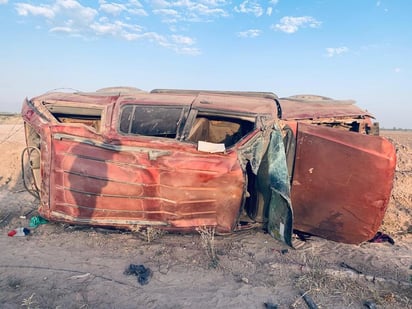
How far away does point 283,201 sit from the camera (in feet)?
13.7

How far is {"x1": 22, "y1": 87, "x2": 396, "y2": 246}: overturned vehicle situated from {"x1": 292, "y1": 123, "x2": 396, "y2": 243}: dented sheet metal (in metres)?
0.01

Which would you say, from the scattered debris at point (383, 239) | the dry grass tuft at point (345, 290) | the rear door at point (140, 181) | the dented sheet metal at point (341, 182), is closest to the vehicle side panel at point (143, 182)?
the rear door at point (140, 181)

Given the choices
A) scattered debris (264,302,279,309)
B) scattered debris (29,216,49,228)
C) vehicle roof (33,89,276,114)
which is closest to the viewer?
scattered debris (264,302,279,309)

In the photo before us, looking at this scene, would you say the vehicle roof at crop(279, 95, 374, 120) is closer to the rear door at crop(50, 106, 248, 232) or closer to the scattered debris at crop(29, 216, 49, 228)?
the rear door at crop(50, 106, 248, 232)

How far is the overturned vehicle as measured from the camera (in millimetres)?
4172

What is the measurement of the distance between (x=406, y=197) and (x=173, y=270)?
4219 mm

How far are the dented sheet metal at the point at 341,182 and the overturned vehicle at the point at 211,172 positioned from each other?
1 centimetres

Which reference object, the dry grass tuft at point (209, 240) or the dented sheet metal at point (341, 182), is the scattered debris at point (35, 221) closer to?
the dry grass tuft at point (209, 240)

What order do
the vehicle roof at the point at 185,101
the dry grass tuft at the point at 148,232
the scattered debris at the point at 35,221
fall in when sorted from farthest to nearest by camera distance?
the scattered debris at the point at 35,221, the vehicle roof at the point at 185,101, the dry grass tuft at the point at 148,232

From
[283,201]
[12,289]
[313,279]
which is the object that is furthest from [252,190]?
[12,289]

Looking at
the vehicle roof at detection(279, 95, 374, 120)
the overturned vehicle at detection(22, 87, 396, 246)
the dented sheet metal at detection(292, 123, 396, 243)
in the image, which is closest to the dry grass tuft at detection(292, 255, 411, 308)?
the overturned vehicle at detection(22, 87, 396, 246)

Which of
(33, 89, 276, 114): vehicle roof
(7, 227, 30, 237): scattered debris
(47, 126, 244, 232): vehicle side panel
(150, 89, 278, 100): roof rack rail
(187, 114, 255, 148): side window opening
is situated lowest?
(7, 227, 30, 237): scattered debris

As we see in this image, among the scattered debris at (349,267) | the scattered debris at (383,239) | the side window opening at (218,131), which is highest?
the side window opening at (218,131)

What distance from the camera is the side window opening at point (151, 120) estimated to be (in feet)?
14.9
